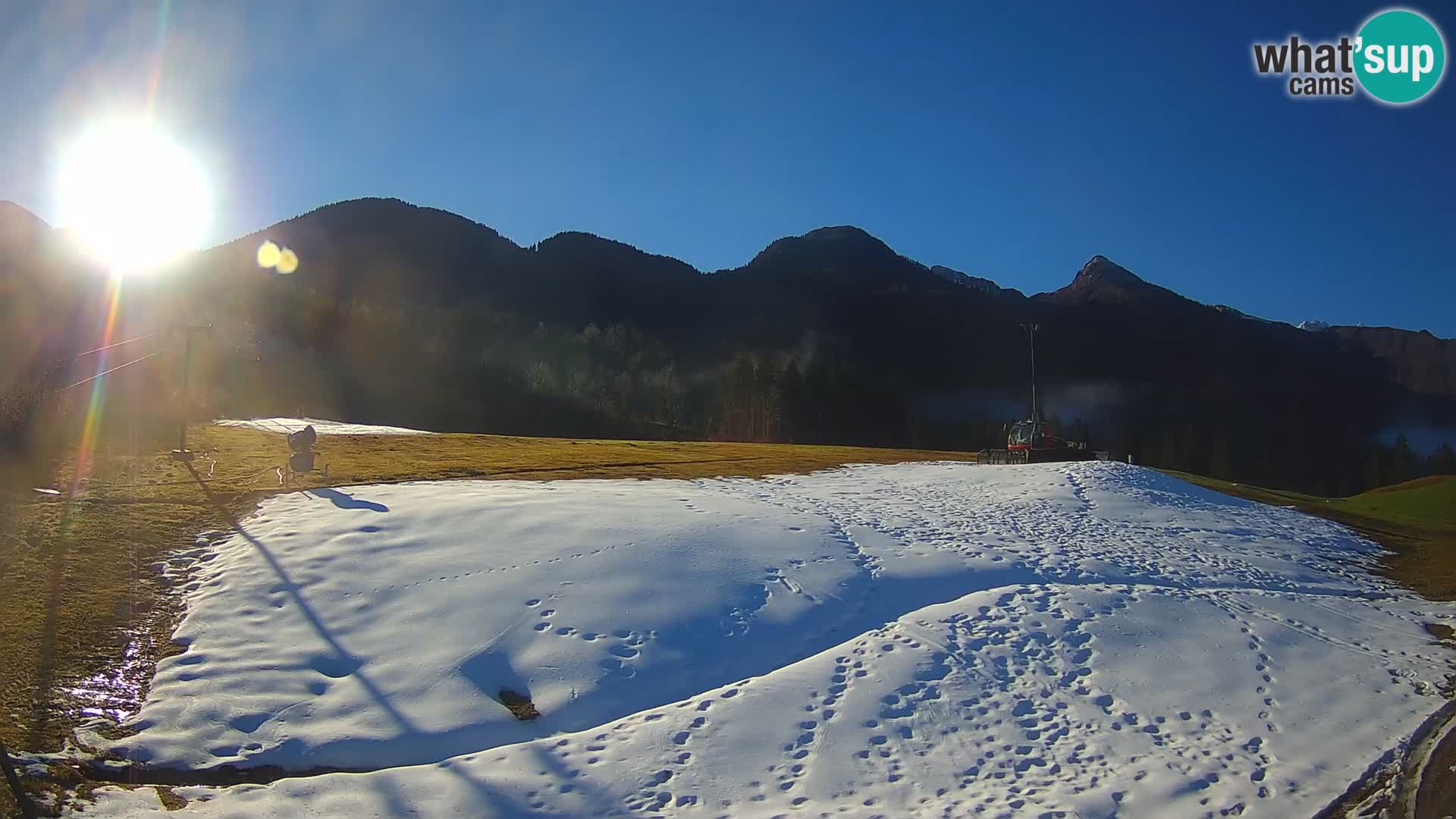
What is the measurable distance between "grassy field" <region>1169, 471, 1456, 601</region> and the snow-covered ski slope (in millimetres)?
1160

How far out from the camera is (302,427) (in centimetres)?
3928

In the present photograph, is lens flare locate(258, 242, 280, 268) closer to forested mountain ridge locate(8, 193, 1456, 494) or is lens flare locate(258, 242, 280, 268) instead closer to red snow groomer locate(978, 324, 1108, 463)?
forested mountain ridge locate(8, 193, 1456, 494)

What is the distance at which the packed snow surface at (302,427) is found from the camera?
38.1 meters

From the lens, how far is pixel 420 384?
93250 millimetres

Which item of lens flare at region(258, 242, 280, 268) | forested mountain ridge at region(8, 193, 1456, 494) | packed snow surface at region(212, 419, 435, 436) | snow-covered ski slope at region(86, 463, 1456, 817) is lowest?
snow-covered ski slope at region(86, 463, 1456, 817)

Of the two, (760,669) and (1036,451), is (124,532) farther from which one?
(1036,451)

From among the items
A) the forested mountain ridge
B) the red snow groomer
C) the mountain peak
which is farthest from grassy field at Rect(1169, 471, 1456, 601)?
the mountain peak

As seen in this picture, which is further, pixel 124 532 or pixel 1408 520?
pixel 1408 520

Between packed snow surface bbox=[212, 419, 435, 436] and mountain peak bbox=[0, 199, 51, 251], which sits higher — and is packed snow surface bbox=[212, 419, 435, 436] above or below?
below

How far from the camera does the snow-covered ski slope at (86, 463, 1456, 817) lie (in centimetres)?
772

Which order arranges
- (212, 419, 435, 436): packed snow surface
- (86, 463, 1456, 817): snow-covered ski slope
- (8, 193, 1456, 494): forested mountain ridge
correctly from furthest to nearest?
(8, 193, 1456, 494): forested mountain ridge → (212, 419, 435, 436): packed snow surface → (86, 463, 1456, 817): snow-covered ski slope

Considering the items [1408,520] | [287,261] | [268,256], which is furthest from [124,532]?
[287,261]

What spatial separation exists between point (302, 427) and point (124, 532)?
27.5 m

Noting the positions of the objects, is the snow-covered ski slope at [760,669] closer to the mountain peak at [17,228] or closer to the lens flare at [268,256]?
the mountain peak at [17,228]
